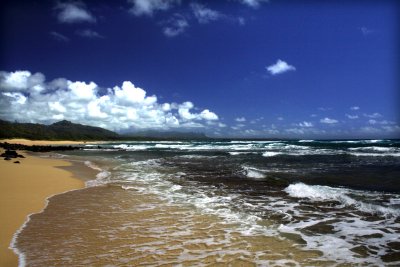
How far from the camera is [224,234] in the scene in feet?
20.8

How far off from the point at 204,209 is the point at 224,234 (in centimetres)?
220

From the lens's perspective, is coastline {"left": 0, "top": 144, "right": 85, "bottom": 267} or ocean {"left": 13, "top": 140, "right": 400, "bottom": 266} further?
coastline {"left": 0, "top": 144, "right": 85, "bottom": 267}

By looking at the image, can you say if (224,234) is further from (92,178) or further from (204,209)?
(92,178)

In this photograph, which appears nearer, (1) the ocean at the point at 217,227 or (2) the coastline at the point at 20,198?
(1) the ocean at the point at 217,227

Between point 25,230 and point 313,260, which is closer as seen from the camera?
point 313,260

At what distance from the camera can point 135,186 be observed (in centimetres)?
1230

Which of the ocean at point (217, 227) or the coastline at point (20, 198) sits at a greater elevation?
the coastline at point (20, 198)

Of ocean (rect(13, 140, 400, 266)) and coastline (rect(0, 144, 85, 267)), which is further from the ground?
coastline (rect(0, 144, 85, 267))

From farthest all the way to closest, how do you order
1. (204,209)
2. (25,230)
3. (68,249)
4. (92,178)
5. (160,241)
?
(92,178), (204,209), (25,230), (160,241), (68,249)

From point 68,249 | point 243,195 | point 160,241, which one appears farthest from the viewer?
point 243,195

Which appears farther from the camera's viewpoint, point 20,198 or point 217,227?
point 20,198

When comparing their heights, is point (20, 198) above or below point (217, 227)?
above

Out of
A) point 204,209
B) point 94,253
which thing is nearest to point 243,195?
point 204,209

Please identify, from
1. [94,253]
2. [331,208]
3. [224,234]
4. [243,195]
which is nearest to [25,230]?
[94,253]
